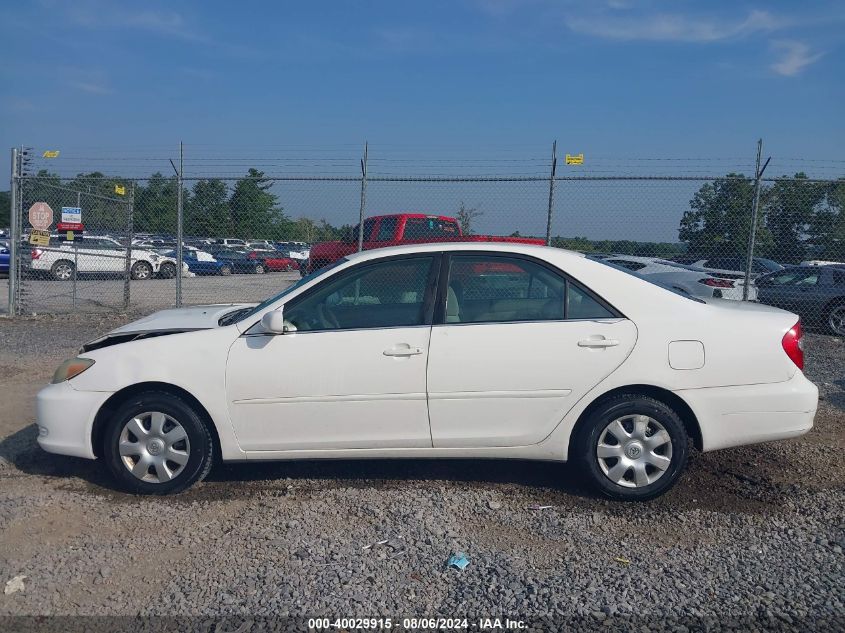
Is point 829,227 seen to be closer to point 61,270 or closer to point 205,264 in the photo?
point 205,264

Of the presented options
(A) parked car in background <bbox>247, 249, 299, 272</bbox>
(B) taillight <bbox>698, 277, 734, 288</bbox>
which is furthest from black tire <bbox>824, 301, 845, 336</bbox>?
(A) parked car in background <bbox>247, 249, 299, 272</bbox>

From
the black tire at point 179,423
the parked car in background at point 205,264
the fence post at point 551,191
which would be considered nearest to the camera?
the black tire at point 179,423

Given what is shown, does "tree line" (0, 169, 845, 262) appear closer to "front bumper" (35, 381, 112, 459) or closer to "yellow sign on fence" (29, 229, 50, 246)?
"yellow sign on fence" (29, 229, 50, 246)

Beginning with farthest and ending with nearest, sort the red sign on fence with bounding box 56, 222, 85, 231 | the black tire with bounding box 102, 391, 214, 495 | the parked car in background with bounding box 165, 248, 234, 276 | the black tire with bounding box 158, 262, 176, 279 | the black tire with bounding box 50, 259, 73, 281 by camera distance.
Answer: the black tire with bounding box 158, 262, 176, 279
the black tire with bounding box 50, 259, 73, 281
the parked car in background with bounding box 165, 248, 234, 276
the red sign on fence with bounding box 56, 222, 85, 231
the black tire with bounding box 102, 391, 214, 495

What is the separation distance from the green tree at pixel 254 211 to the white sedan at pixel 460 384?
6895 mm

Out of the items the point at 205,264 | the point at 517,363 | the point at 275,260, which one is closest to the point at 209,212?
the point at 205,264

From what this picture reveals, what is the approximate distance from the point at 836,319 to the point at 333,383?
9.90m

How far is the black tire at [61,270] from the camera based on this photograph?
60.2 ft

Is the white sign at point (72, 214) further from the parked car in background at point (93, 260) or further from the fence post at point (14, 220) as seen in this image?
the fence post at point (14, 220)

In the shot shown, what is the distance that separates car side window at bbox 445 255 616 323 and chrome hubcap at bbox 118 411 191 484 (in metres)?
1.78

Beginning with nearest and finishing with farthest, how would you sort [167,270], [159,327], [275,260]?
[159,327] → [275,260] → [167,270]

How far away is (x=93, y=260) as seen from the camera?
16.3 metres

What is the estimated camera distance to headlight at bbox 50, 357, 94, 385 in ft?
15.3

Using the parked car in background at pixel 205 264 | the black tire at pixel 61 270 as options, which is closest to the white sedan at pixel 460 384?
the parked car in background at pixel 205 264
